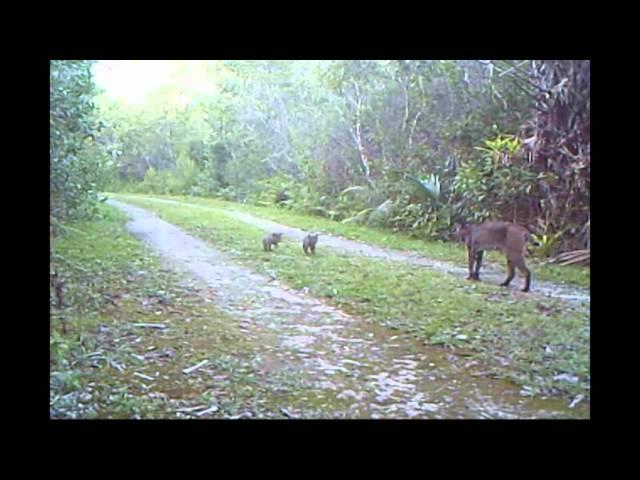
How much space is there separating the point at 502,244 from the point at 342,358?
2.90 ft

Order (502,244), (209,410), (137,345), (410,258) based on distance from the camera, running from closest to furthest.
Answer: (209,410) → (137,345) → (502,244) → (410,258)

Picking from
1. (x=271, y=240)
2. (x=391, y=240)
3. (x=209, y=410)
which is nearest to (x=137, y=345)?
(x=209, y=410)

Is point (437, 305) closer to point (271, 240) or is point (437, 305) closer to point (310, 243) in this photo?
point (310, 243)

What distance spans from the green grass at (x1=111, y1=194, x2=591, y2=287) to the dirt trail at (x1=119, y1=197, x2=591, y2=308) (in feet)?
0.07

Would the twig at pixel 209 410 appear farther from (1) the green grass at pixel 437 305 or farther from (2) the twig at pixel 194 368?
(1) the green grass at pixel 437 305

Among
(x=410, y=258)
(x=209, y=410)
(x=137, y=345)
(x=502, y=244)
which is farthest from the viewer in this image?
(x=410, y=258)

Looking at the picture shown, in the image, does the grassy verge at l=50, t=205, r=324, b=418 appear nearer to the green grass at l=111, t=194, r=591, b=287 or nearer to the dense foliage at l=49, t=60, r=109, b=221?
the dense foliage at l=49, t=60, r=109, b=221

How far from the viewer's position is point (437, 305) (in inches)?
132

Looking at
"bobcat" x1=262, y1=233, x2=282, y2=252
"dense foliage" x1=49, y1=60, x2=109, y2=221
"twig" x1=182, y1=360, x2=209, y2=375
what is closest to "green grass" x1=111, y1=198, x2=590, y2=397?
"bobcat" x1=262, y1=233, x2=282, y2=252

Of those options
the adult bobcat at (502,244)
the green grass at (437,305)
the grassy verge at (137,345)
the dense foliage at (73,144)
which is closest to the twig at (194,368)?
the grassy verge at (137,345)

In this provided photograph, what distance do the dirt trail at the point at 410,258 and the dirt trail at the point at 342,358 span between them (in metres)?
0.23
